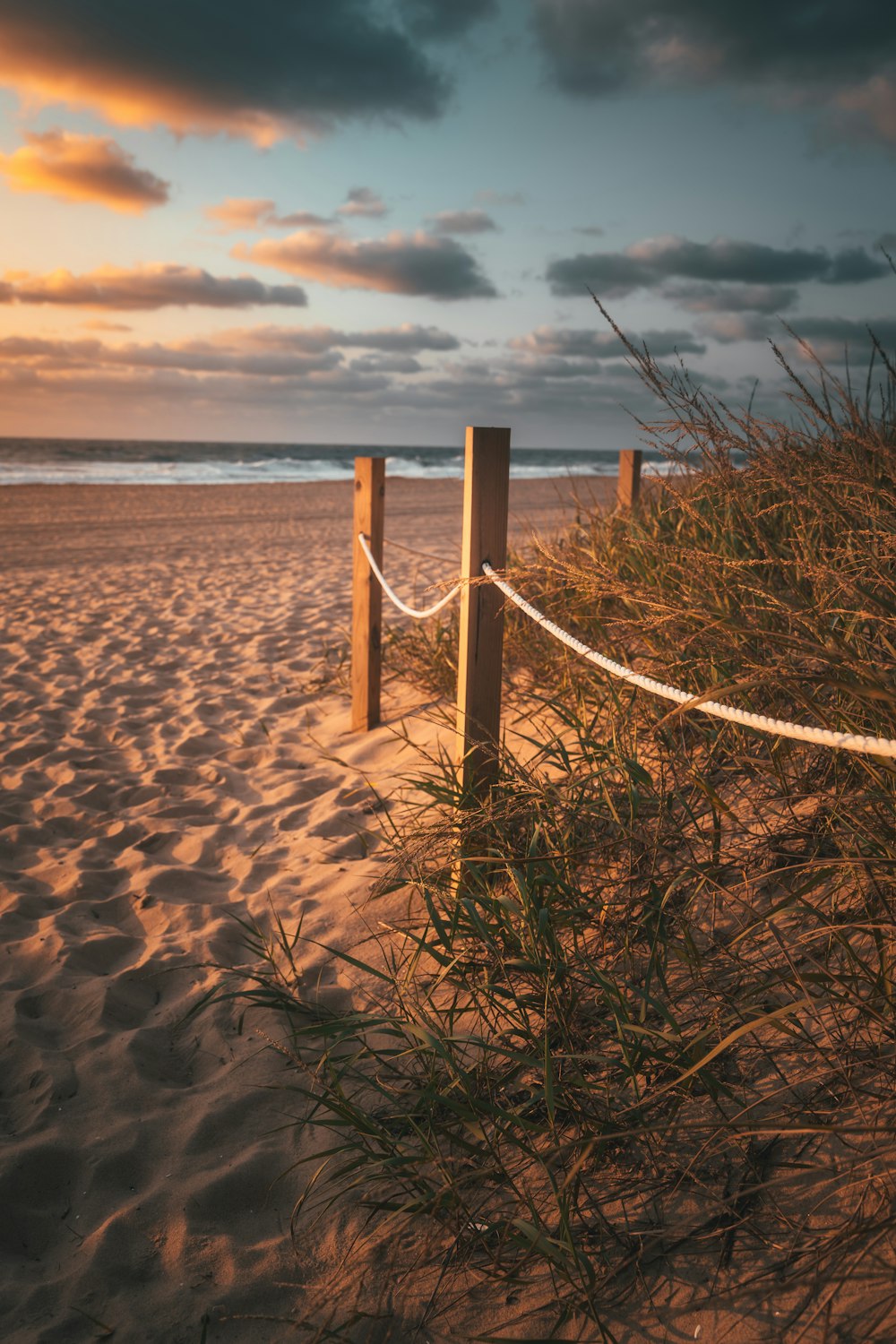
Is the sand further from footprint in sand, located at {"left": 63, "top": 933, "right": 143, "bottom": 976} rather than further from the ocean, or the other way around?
the ocean

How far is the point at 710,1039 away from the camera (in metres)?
1.82

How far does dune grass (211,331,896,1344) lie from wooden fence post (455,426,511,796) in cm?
16

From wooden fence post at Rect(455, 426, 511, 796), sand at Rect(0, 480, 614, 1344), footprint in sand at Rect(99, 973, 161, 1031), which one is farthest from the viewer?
wooden fence post at Rect(455, 426, 511, 796)

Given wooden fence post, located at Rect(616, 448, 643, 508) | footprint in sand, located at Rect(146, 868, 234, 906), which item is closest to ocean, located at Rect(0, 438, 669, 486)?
wooden fence post, located at Rect(616, 448, 643, 508)

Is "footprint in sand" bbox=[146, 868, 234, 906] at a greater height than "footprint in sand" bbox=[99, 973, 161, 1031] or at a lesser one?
greater

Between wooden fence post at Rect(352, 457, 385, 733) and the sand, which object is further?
wooden fence post at Rect(352, 457, 385, 733)

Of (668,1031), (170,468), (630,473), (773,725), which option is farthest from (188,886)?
(170,468)

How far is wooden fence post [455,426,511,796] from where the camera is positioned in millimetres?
2605

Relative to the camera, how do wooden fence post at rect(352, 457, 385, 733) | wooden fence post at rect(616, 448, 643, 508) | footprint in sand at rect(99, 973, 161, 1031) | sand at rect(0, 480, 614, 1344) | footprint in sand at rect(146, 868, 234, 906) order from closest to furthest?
sand at rect(0, 480, 614, 1344) → footprint in sand at rect(99, 973, 161, 1031) → footprint in sand at rect(146, 868, 234, 906) → wooden fence post at rect(352, 457, 385, 733) → wooden fence post at rect(616, 448, 643, 508)

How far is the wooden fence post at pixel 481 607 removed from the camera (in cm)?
261

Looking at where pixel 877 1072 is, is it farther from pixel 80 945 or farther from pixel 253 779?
pixel 253 779

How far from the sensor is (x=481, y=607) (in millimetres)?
2703

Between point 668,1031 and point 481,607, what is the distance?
137 cm

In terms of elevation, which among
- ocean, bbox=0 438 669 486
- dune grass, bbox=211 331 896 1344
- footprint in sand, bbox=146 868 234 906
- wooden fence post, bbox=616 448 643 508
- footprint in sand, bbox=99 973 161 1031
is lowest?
footprint in sand, bbox=99 973 161 1031
